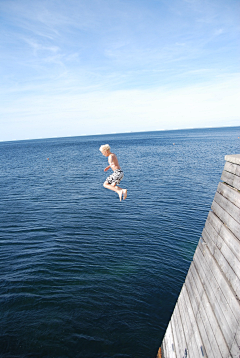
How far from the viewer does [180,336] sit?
6.32m

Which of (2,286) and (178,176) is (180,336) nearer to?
(2,286)

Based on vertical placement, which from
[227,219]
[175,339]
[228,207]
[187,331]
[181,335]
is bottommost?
[175,339]

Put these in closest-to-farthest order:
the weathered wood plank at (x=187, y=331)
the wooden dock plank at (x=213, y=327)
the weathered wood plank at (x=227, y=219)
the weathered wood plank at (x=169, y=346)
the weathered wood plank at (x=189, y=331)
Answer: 1. the wooden dock plank at (x=213, y=327)
2. the weathered wood plank at (x=227, y=219)
3. the weathered wood plank at (x=189, y=331)
4. the weathered wood plank at (x=187, y=331)
5. the weathered wood plank at (x=169, y=346)

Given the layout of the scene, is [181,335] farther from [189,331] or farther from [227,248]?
[227,248]

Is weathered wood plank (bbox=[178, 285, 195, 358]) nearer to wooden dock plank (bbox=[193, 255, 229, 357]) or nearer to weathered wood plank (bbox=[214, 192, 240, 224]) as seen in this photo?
wooden dock plank (bbox=[193, 255, 229, 357])

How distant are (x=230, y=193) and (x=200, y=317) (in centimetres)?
290

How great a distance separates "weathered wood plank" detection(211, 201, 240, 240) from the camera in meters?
4.66

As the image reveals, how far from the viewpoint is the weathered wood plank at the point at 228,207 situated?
15.6ft

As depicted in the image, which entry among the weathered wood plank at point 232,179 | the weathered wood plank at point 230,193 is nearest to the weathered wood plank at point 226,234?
the weathered wood plank at point 230,193

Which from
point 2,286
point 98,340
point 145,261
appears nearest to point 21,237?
point 2,286

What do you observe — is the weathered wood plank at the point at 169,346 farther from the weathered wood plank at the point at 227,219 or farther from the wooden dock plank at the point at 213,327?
the weathered wood plank at the point at 227,219

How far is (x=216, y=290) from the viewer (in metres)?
4.91

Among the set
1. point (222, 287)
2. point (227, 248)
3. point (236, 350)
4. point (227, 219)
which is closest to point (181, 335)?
point (222, 287)

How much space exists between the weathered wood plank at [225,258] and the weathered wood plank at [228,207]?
2.19 ft
